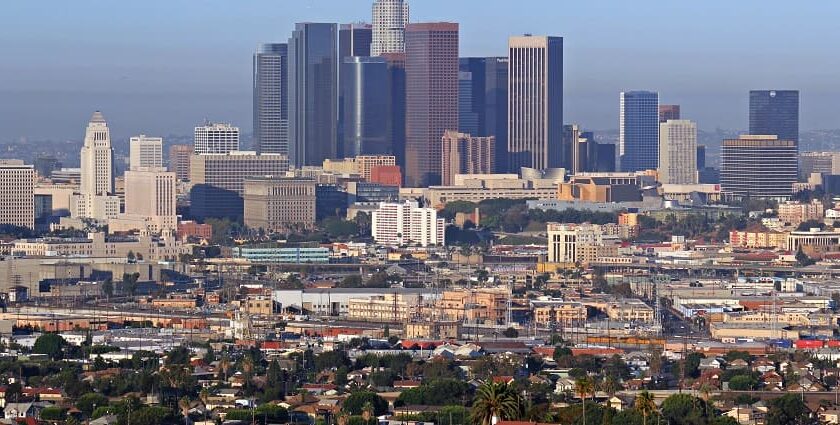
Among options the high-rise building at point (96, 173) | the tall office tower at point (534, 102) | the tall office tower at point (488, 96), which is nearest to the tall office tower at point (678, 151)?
the tall office tower at point (534, 102)

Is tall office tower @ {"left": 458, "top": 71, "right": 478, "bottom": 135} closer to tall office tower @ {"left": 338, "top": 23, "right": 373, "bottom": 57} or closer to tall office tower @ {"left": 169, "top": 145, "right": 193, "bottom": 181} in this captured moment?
tall office tower @ {"left": 338, "top": 23, "right": 373, "bottom": 57}

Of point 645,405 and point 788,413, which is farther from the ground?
point 645,405

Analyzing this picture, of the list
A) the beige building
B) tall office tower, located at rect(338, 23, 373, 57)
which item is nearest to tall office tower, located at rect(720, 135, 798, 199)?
the beige building

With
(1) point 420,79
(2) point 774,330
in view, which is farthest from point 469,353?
(1) point 420,79

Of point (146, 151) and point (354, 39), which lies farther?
point (354, 39)

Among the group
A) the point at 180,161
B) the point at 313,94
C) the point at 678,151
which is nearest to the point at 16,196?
the point at 180,161

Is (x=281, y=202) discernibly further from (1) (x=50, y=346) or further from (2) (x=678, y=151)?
(1) (x=50, y=346)
